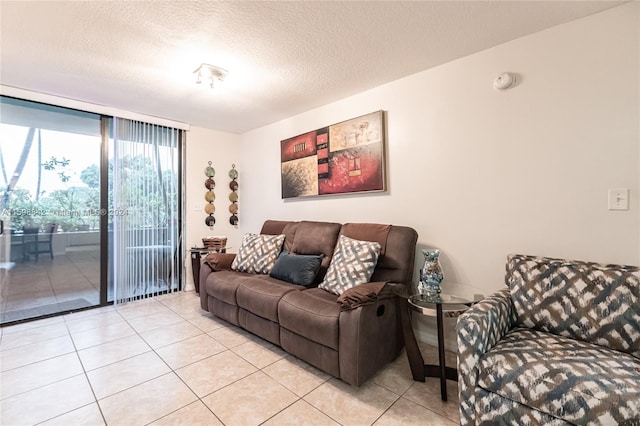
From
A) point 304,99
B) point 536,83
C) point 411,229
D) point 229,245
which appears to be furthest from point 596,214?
point 229,245

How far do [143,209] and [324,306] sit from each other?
2.87 m

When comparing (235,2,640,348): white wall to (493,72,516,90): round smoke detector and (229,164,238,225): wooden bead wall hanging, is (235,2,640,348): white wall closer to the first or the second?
(493,72,516,90): round smoke detector

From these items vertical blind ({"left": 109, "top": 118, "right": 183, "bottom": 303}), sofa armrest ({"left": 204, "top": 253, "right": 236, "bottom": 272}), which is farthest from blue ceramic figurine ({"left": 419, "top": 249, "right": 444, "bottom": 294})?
vertical blind ({"left": 109, "top": 118, "right": 183, "bottom": 303})

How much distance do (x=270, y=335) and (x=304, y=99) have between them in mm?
2391

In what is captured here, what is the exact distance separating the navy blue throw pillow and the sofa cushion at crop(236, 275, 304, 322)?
0.20 ft

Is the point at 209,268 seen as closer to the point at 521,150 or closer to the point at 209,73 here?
the point at 209,73

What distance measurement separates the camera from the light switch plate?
1609mm

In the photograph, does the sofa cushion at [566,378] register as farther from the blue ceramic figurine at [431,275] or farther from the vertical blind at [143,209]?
the vertical blind at [143,209]

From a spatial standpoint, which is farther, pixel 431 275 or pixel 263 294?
pixel 263 294

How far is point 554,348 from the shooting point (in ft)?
4.41

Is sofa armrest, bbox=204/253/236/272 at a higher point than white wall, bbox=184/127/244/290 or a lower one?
lower

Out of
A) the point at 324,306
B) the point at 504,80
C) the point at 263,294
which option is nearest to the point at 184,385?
the point at 263,294

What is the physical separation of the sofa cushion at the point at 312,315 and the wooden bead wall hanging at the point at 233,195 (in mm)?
2496

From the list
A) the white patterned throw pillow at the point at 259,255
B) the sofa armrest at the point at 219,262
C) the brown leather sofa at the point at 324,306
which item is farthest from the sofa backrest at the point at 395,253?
the sofa armrest at the point at 219,262
